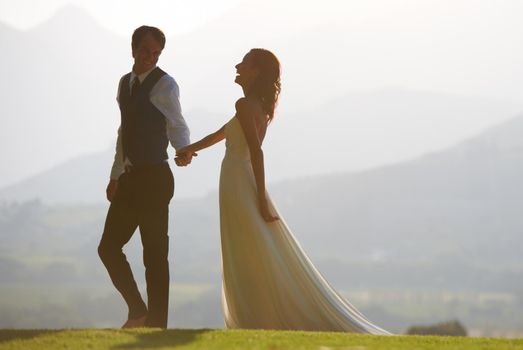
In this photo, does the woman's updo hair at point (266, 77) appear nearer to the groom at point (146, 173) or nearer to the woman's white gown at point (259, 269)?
the woman's white gown at point (259, 269)

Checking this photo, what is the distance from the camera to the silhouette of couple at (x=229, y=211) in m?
8.89

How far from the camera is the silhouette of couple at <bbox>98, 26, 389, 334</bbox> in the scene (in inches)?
350

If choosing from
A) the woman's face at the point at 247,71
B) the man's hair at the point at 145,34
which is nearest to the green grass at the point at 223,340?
the woman's face at the point at 247,71

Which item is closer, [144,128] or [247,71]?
[144,128]

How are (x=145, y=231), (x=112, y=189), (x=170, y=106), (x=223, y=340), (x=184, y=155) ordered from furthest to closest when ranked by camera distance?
(x=112, y=189), (x=184, y=155), (x=145, y=231), (x=170, y=106), (x=223, y=340)

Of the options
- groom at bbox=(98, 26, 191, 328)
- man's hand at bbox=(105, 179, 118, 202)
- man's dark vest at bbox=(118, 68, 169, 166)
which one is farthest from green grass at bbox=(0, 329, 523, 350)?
man's dark vest at bbox=(118, 68, 169, 166)

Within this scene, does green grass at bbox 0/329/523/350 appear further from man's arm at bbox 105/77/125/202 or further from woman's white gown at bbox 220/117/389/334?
man's arm at bbox 105/77/125/202

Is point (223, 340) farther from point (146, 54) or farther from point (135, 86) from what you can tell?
point (146, 54)

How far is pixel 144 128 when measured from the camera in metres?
8.86

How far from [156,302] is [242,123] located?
2.10 meters

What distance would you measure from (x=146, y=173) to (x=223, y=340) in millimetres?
2074

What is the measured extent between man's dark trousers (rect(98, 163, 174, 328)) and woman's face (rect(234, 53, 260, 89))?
1.24 metres

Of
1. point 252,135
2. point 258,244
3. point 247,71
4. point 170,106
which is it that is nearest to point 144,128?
point 170,106

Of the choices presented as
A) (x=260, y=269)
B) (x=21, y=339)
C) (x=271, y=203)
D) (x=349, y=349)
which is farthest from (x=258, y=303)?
(x=21, y=339)
